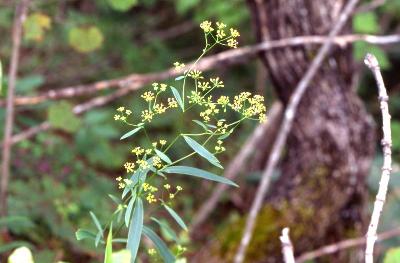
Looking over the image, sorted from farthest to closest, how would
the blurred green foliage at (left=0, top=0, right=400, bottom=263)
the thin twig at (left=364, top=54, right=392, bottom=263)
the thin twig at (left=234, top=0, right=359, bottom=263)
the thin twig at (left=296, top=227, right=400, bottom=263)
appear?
the blurred green foliage at (left=0, top=0, right=400, bottom=263)
the thin twig at (left=296, top=227, right=400, bottom=263)
the thin twig at (left=234, top=0, right=359, bottom=263)
the thin twig at (left=364, top=54, right=392, bottom=263)

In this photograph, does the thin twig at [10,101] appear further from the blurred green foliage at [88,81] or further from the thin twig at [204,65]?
the thin twig at [204,65]

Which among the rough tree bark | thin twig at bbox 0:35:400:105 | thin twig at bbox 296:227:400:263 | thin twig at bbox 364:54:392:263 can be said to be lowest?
thin twig at bbox 364:54:392:263

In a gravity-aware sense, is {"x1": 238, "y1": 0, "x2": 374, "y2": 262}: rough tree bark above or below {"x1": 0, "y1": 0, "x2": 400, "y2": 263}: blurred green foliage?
below

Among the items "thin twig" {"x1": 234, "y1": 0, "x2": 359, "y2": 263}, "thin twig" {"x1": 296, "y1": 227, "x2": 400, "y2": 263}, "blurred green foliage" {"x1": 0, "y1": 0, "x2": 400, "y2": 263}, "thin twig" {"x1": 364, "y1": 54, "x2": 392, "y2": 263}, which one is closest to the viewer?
"thin twig" {"x1": 364, "y1": 54, "x2": 392, "y2": 263}

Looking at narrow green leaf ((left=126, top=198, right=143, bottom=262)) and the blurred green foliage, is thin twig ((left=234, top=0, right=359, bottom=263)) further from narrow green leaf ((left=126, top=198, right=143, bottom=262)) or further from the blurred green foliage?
narrow green leaf ((left=126, top=198, right=143, bottom=262))

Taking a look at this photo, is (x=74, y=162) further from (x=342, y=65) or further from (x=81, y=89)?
(x=342, y=65)

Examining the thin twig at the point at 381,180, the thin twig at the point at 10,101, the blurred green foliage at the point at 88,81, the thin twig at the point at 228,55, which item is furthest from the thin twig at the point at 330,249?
the thin twig at the point at 381,180

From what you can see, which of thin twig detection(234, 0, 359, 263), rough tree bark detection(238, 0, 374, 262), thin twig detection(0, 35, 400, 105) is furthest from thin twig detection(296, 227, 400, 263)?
thin twig detection(0, 35, 400, 105)
